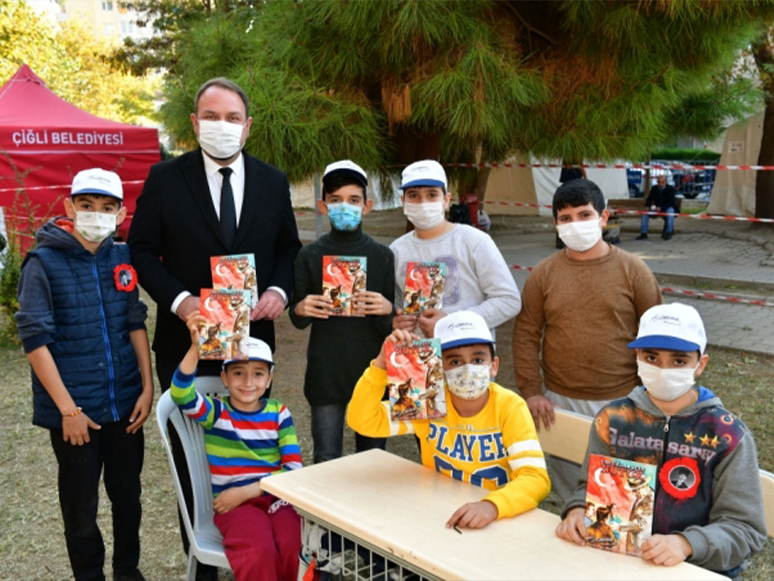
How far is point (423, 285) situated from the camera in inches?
118

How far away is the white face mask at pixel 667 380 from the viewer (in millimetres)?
2270

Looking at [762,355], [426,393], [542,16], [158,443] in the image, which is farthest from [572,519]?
[762,355]

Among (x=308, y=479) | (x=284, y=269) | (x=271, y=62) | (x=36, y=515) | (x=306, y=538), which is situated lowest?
(x=36, y=515)

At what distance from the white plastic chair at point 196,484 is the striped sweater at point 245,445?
0.07 m

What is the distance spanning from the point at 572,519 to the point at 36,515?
363 centimetres

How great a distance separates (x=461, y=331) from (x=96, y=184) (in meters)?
1.67

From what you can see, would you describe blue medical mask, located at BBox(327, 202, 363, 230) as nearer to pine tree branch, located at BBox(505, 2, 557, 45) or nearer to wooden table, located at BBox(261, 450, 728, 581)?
wooden table, located at BBox(261, 450, 728, 581)

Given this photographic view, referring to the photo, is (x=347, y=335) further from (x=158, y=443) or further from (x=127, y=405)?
(x=158, y=443)

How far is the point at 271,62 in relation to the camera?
598 cm

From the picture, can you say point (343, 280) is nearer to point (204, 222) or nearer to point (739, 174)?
point (204, 222)

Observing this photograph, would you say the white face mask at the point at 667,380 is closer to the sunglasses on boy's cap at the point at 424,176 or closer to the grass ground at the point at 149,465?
the sunglasses on boy's cap at the point at 424,176

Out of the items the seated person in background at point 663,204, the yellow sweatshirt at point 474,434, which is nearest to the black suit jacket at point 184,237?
the yellow sweatshirt at point 474,434

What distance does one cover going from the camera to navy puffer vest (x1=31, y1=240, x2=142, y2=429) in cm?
298

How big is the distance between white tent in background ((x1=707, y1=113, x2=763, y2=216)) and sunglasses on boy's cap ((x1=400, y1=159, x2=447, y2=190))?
15849 millimetres
